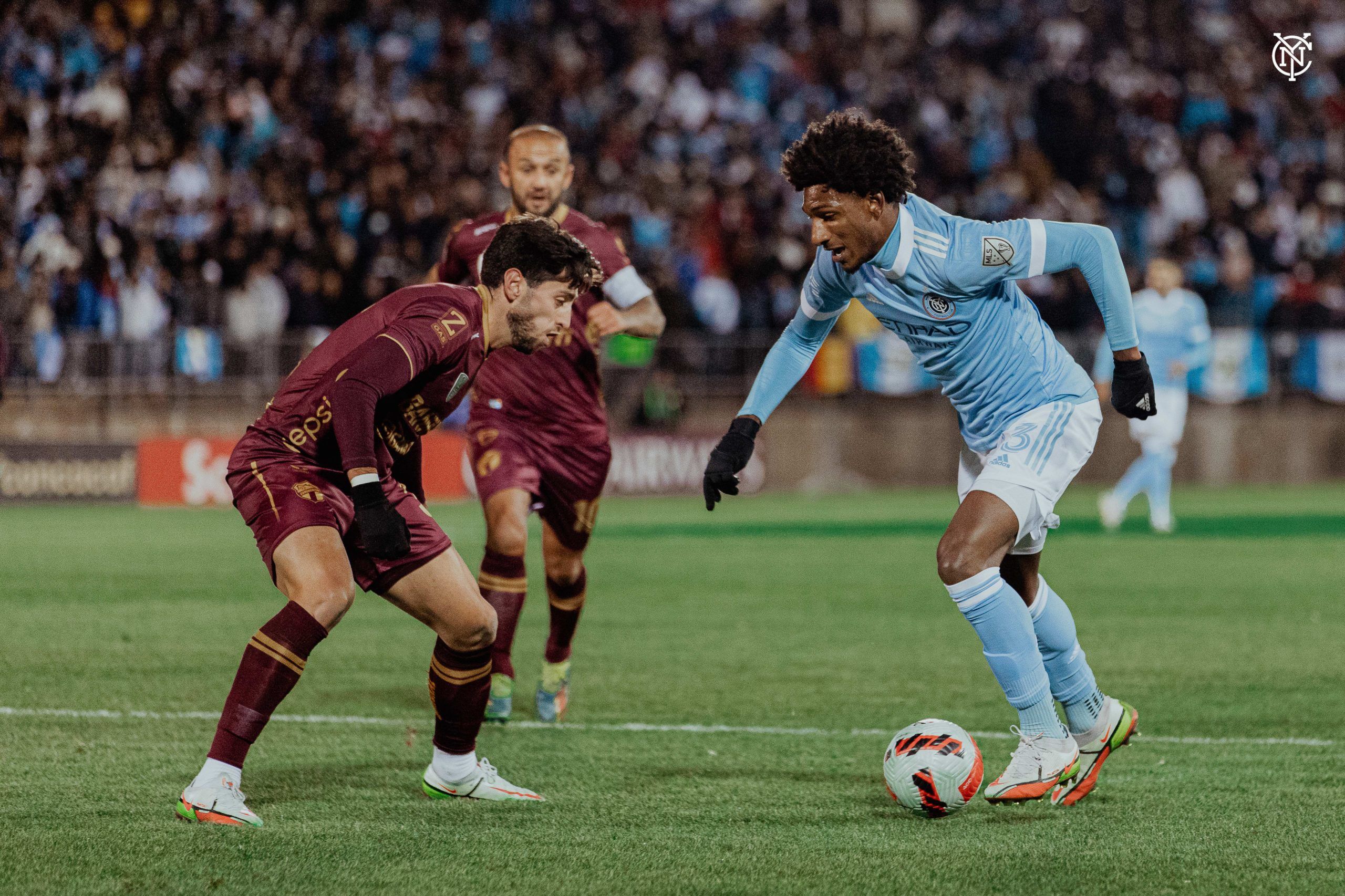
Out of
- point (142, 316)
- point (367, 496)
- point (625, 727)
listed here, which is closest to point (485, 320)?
point (367, 496)

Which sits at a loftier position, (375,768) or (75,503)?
(375,768)

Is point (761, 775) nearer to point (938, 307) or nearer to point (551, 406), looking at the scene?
point (938, 307)

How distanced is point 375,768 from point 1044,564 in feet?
27.8

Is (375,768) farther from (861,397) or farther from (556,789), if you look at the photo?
(861,397)

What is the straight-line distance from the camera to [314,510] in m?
5.13

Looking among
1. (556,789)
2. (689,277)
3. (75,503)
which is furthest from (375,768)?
(689,277)

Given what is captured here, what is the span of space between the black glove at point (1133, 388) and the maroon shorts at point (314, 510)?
2213mm

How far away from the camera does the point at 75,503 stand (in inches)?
770

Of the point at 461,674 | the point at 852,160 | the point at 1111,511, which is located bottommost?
the point at 1111,511

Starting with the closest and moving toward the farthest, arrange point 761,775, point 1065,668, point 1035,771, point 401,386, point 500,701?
point 401,386
point 1035,771
point 1065,668
point 761,775
point 500,701

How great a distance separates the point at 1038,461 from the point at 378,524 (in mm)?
2127

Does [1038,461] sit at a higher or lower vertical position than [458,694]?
higher

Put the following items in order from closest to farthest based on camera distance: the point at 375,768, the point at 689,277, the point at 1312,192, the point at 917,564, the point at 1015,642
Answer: the point at 1015,642 < the point at 375,768 < the point at 917,564 < the point at 689,277 < the point at 1312,192

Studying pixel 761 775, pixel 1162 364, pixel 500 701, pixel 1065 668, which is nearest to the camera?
pixel 1065 668
